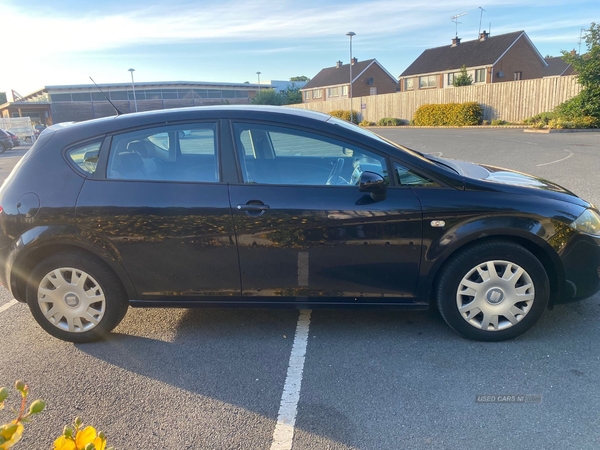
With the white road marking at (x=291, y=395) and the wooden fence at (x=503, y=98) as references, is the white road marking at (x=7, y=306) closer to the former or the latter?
the white road marking at (x=291, y=395)

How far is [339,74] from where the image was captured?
5875 centimetres

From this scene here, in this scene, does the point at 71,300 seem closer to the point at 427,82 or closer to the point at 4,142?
the point at 4,142

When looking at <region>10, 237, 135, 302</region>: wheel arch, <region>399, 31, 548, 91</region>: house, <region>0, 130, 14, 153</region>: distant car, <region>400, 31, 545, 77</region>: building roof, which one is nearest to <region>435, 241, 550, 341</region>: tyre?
<region>10, 237, 135, 302</region>: wheel arch

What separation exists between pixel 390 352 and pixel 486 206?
4.02 feet

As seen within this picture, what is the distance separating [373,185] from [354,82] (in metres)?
55.6

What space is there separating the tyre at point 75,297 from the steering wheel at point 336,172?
5.84 feet

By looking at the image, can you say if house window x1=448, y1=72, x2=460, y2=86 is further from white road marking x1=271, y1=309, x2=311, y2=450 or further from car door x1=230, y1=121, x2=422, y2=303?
white road marking x1=271, y1=309, x2=311, y2=450

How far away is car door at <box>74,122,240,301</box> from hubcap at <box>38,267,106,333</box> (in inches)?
12.6

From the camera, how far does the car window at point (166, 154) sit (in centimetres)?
346

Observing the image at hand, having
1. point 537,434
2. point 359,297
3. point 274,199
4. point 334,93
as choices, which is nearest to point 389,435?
point 537,434

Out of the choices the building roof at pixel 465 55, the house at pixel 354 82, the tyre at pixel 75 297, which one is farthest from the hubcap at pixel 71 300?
the house at pixel 354 82

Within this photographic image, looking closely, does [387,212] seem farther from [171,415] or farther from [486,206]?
[171,415]

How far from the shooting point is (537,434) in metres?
2.50

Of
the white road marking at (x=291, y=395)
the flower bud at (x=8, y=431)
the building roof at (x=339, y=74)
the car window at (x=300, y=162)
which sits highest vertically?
the building roof at (x=339, y=74)
